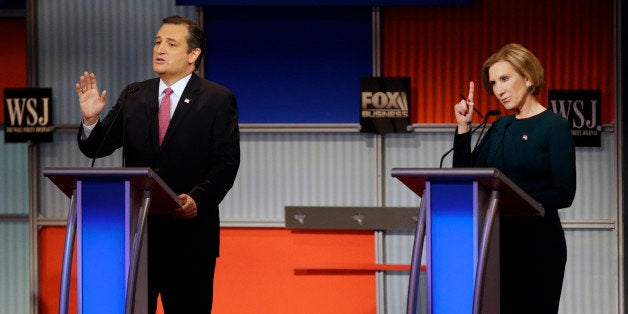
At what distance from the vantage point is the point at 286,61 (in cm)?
525

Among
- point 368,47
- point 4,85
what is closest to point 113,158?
point 4,85

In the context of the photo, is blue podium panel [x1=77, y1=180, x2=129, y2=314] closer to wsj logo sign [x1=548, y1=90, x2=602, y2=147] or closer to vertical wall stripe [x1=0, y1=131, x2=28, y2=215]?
vertical wall stripe [x1=0, y1=131, x2=28, y2=215]

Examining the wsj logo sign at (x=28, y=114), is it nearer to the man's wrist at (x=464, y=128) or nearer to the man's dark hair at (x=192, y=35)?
the man's dark hair at (x=192, y=35)

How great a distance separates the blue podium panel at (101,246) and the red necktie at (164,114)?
0.58 m

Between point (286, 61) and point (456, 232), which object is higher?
point (286, 61)

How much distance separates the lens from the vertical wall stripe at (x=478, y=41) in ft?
16.9

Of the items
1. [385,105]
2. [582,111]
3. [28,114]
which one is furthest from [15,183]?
[582,111]

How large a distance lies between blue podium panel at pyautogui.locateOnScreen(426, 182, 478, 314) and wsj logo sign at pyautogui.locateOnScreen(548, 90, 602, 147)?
2.66 m

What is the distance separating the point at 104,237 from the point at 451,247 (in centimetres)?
102

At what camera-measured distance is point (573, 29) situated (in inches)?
204

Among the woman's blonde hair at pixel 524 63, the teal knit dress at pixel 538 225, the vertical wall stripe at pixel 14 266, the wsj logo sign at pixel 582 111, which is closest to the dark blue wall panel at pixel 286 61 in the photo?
the wsj logo sign at pixel 582 111

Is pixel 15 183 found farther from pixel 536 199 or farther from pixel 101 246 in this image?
pixel 536 199

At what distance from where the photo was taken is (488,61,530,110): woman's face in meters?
3.23

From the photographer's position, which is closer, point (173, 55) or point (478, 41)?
point (173, 55)
